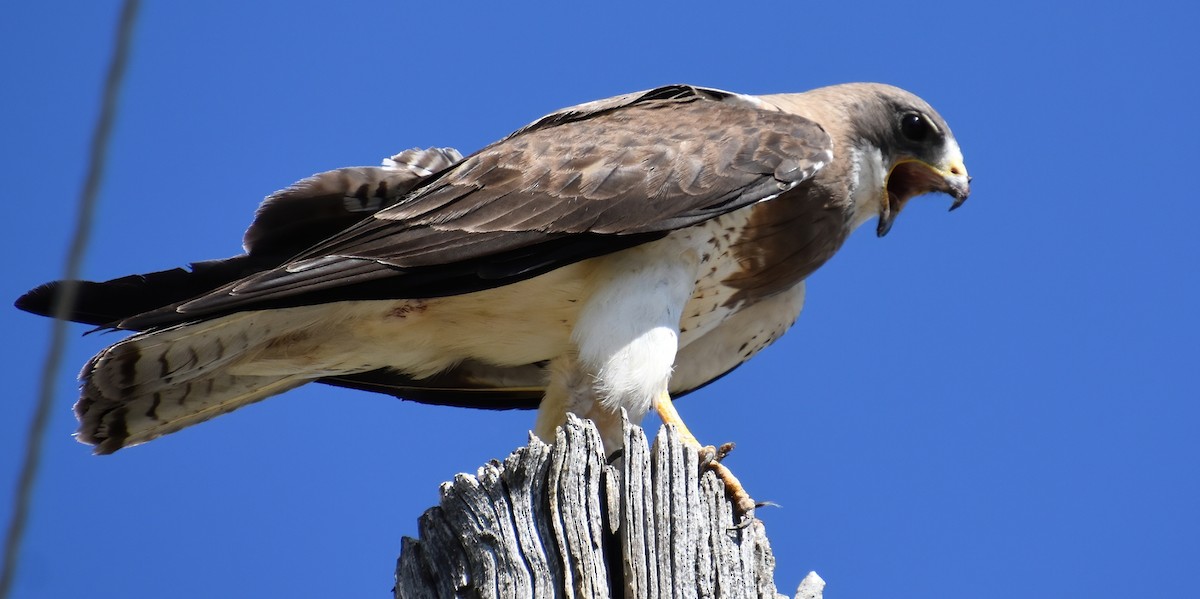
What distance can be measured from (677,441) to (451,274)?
146 cm

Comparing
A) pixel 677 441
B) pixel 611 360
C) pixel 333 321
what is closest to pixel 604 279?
pixel 611 360

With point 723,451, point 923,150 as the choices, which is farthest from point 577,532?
point 923,150

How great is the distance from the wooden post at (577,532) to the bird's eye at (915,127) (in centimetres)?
278

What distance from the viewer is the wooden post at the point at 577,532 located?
323cm

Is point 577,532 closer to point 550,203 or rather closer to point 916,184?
point 550,203

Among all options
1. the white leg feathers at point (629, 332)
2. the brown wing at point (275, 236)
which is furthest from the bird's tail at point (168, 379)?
the white leg feathers at point (629, 332)

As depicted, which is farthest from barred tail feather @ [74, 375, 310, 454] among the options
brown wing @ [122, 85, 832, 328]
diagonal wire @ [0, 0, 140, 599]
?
diagonal wire @ [0, 0, 140, 599]

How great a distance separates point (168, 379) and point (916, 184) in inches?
131

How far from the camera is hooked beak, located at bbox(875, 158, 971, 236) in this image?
224 inches

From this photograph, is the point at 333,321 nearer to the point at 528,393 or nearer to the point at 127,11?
the point at 528,393

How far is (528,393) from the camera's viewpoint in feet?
18.6

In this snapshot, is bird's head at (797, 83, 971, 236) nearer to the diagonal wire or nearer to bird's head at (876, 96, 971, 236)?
bird's head at (876, 96, 971, 236)

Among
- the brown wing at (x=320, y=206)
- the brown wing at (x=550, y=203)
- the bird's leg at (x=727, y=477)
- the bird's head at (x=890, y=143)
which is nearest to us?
the bird's leg at (x=727, y=477)

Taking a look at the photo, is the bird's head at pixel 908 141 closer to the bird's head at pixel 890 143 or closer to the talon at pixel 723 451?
the bird's head at pixel 890 143
